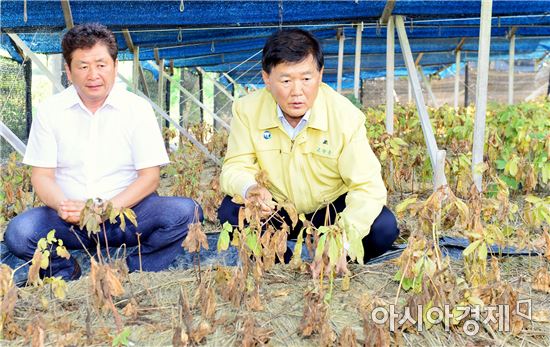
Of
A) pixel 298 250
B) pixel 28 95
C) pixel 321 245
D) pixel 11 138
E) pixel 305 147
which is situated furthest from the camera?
pixel 28 95

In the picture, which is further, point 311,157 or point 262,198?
point 311,157

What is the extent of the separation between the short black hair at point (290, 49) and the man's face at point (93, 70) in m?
0.64

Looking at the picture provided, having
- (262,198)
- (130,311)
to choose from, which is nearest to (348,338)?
(262,198)

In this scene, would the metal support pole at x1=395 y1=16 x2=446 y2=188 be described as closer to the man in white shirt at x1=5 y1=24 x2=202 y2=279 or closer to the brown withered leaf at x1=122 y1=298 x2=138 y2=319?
the man in white shirt at x1=5 y1=24 x2=202 y2=279

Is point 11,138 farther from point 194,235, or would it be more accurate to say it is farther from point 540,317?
point 540,317

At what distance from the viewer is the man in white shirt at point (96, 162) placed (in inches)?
111

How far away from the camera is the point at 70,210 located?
106 inches

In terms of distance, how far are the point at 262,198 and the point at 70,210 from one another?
78cm

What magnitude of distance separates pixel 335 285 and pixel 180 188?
2.10 m

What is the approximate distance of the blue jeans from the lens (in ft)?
9.32

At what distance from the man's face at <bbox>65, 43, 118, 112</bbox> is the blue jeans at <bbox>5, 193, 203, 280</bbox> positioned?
0.50 meters

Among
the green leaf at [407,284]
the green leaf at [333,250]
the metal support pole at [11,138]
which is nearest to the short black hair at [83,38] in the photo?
the metal support pole at [11,138]

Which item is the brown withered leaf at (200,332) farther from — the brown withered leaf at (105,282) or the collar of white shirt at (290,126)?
the collar of white shirt at (290,126)

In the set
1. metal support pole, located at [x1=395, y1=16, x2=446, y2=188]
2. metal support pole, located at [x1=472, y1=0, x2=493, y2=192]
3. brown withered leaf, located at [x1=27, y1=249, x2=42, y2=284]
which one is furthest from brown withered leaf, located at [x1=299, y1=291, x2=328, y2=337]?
metal support pole, located at [x1=395, y1=16, x2=446, y2=188]
